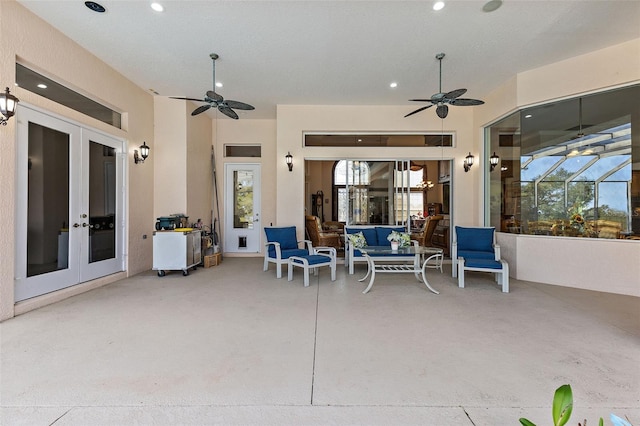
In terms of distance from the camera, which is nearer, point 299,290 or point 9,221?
point 9,221

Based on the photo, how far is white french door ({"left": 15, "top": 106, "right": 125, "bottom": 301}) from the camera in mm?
3611

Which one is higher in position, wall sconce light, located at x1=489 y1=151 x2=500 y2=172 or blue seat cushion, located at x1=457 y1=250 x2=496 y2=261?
wall sconce light, located at x1=489 y1=151 x2=500 y2=172

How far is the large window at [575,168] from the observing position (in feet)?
15.0

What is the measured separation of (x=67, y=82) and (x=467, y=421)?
5.86m

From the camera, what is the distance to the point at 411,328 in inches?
120

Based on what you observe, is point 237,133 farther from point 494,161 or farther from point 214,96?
point 494,161

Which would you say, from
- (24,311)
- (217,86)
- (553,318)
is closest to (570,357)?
(553,318)

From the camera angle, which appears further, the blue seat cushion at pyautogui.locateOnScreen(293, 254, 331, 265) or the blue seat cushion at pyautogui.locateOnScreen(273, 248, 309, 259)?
the blue seat cushion at pyautogui.locateOnScreen(273, 248, 309, 259)

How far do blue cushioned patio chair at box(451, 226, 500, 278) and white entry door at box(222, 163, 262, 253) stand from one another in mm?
4605

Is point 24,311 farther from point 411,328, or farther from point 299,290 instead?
point 411,328

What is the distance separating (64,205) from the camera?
4180 millimetres

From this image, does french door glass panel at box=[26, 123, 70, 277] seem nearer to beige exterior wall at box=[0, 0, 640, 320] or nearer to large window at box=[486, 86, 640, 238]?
beige exterior wall at box=[0, 0, 640, 320]

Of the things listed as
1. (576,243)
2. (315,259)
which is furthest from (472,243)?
(315,259)

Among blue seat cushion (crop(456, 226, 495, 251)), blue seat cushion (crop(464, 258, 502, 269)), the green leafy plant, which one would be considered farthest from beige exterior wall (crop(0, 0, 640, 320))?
the green leafy plant
